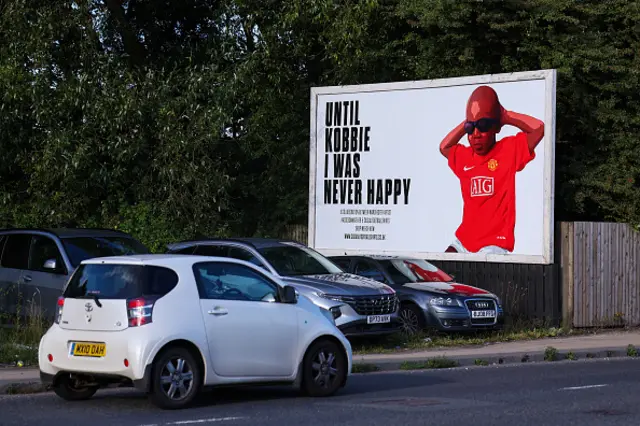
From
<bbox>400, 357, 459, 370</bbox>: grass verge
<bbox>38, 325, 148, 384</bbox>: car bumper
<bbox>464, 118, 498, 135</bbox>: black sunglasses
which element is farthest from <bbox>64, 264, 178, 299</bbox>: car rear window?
<bbox>464, 118, 498, 135</bbox>: black sunglasses

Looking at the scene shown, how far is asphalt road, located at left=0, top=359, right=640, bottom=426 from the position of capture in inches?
437

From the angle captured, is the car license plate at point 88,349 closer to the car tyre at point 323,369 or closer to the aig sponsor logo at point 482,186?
the car tyre at point 323,369

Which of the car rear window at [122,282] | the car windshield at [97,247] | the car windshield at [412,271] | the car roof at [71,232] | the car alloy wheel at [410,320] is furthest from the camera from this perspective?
the car windshield at [412,271]

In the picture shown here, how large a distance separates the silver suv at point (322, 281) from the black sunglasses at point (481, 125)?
5.92 metres

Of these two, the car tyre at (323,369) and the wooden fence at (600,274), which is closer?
the car tyre at (323,369)

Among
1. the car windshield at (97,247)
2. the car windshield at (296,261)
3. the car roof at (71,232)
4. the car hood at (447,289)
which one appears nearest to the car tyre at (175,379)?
the car windshield at (97,247)

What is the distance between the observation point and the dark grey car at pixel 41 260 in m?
18.4

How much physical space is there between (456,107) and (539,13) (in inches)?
124

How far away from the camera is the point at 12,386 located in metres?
13.3

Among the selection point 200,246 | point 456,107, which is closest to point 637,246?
point 456,107

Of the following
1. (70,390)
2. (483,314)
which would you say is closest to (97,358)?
(70,390)

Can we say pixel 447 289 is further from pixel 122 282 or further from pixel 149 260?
pixel 122 282

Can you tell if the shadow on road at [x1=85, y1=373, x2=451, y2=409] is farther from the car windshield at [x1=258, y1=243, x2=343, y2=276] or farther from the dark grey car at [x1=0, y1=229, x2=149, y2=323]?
the dark grey car at [x1=0, y1=229, x2=149, y2=323]

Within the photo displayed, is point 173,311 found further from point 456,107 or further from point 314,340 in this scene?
point 456,107
